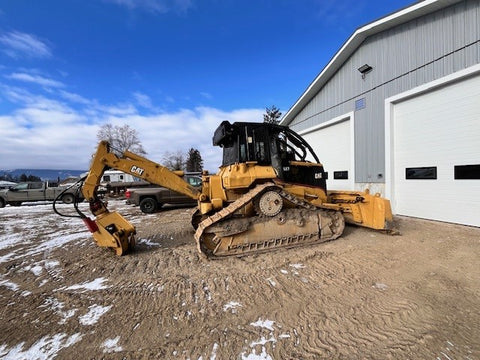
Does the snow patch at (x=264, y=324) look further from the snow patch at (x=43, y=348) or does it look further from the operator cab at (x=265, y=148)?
the operator cab at (x=265, y=148)

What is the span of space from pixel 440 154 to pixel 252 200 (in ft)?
19.4

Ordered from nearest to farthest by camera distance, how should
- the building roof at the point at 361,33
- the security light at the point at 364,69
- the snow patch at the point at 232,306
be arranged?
1. the snow patch at the point at 232,306
2. the building roof at the point at 361,33
3. the security light at the point at 364,69

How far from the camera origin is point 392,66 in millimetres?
8445

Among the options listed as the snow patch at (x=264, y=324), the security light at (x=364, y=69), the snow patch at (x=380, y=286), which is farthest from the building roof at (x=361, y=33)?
the snow patch at (x=264, y=324)

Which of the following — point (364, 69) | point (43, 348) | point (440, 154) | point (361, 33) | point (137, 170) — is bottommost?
point (43, 348)

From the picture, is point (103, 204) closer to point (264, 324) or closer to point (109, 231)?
point (109, 231)

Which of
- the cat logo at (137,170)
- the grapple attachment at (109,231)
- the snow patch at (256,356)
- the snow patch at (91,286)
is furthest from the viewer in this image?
the cat logo at (137,170)

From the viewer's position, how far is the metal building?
6.54 meters

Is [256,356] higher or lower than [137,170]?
lower

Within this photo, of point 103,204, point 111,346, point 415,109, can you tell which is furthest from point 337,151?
point 111,346

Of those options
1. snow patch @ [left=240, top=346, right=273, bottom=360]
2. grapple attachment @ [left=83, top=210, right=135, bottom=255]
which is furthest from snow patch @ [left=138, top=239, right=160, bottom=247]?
snow patch @ [left=240, top=346, right=273, bottom=360]

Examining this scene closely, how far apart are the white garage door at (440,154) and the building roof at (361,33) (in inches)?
90.5

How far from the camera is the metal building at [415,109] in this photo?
6.54 meters

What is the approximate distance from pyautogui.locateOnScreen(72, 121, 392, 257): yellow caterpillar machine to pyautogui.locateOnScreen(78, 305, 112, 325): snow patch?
5.96 feet
